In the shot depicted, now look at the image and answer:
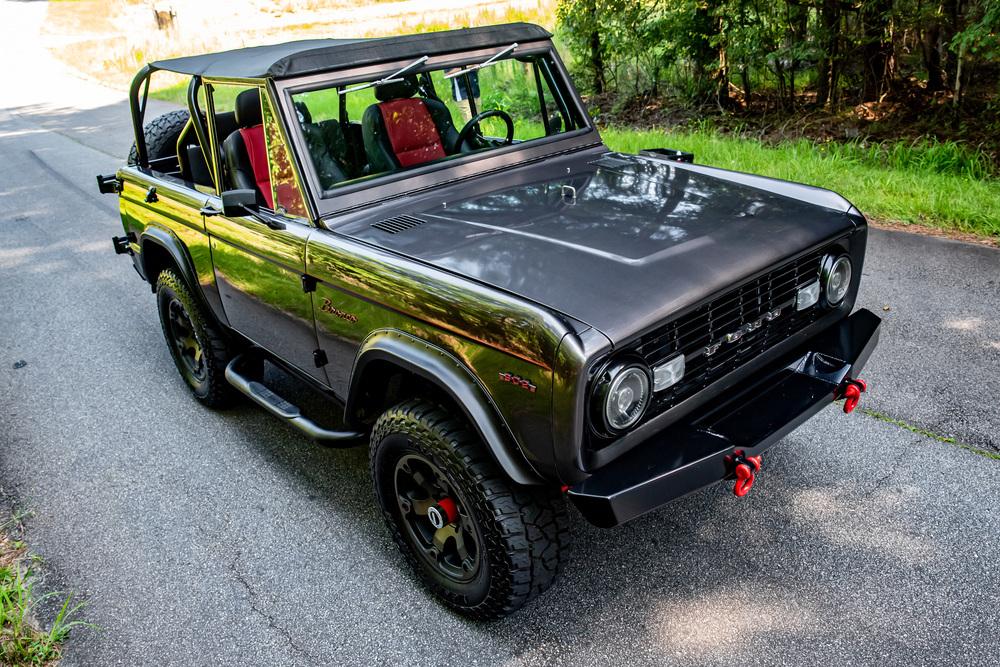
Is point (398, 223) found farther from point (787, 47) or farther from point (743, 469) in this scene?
point (787, 47)

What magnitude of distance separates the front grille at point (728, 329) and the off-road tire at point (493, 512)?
490 mm

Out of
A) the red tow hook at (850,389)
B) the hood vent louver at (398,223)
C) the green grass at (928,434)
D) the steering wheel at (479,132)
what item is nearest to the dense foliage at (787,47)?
the green grass at (928,434)

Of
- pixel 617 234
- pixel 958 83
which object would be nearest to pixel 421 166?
pixel 617 234

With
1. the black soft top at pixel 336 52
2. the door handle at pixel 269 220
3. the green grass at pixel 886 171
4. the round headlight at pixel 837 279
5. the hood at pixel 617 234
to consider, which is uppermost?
the black soft top at pixel 336 52

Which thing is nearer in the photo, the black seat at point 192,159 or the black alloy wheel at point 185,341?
the black seat at point 192,159

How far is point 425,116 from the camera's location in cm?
379

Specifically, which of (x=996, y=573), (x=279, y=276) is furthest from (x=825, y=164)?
(x=279, y=276)

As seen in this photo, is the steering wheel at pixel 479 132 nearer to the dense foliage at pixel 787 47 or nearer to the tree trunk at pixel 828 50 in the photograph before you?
the dense foliage at pixel 787 47

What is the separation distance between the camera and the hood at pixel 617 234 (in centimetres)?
255

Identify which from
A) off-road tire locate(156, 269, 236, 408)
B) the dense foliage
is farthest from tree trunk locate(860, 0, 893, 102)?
off-road tire locate(156, 269, 236, 408)

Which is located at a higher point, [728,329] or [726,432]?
[728,329]

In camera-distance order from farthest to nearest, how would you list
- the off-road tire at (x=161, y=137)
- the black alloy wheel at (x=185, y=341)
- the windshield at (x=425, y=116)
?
1. the off-road tire at (x=161, y=137)
2. the black alloy wheel at (x=185, y=341)
3. the windshield at (x=425, y=116)

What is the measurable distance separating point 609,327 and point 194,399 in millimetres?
3120

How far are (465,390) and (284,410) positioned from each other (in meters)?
1.32
